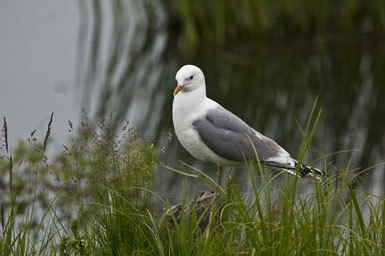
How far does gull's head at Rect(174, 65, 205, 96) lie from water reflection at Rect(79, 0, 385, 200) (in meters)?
1.59

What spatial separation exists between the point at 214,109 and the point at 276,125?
11.0 ft

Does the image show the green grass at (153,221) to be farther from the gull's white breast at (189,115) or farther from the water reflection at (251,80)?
the water reflection at (251,80)

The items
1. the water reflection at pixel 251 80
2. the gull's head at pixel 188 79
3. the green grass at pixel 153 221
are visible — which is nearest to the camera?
the green grass at pixel 153 221

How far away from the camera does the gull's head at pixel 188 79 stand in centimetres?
398

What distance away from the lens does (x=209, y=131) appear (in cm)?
402

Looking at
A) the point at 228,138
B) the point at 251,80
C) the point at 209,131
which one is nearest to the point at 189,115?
the point at 209,131

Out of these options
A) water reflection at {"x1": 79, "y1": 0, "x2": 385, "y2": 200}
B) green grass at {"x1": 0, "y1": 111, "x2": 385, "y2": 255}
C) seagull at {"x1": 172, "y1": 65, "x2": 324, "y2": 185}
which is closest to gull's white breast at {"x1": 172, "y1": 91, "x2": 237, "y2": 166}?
seagull at {"x1": 172, "y1": 65, "x2": 324, "y2": 185}

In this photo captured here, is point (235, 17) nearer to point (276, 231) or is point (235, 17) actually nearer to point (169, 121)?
point (169, 121)

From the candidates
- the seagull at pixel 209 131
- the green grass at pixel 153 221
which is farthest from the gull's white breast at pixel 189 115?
the green grass at pixel 153 221

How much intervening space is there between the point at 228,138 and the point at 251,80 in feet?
18.6

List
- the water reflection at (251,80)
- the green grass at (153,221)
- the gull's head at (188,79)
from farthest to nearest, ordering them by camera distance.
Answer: the water reflection at (251,80) → the gull's head at (188,79) → the green grass at (153,221)

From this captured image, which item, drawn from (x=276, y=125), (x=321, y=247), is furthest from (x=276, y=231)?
(x=276, y=125)

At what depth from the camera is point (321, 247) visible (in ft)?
9.84

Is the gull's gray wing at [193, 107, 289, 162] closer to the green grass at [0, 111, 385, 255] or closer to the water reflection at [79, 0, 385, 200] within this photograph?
the green grass at [0, 111, 385, 255]
